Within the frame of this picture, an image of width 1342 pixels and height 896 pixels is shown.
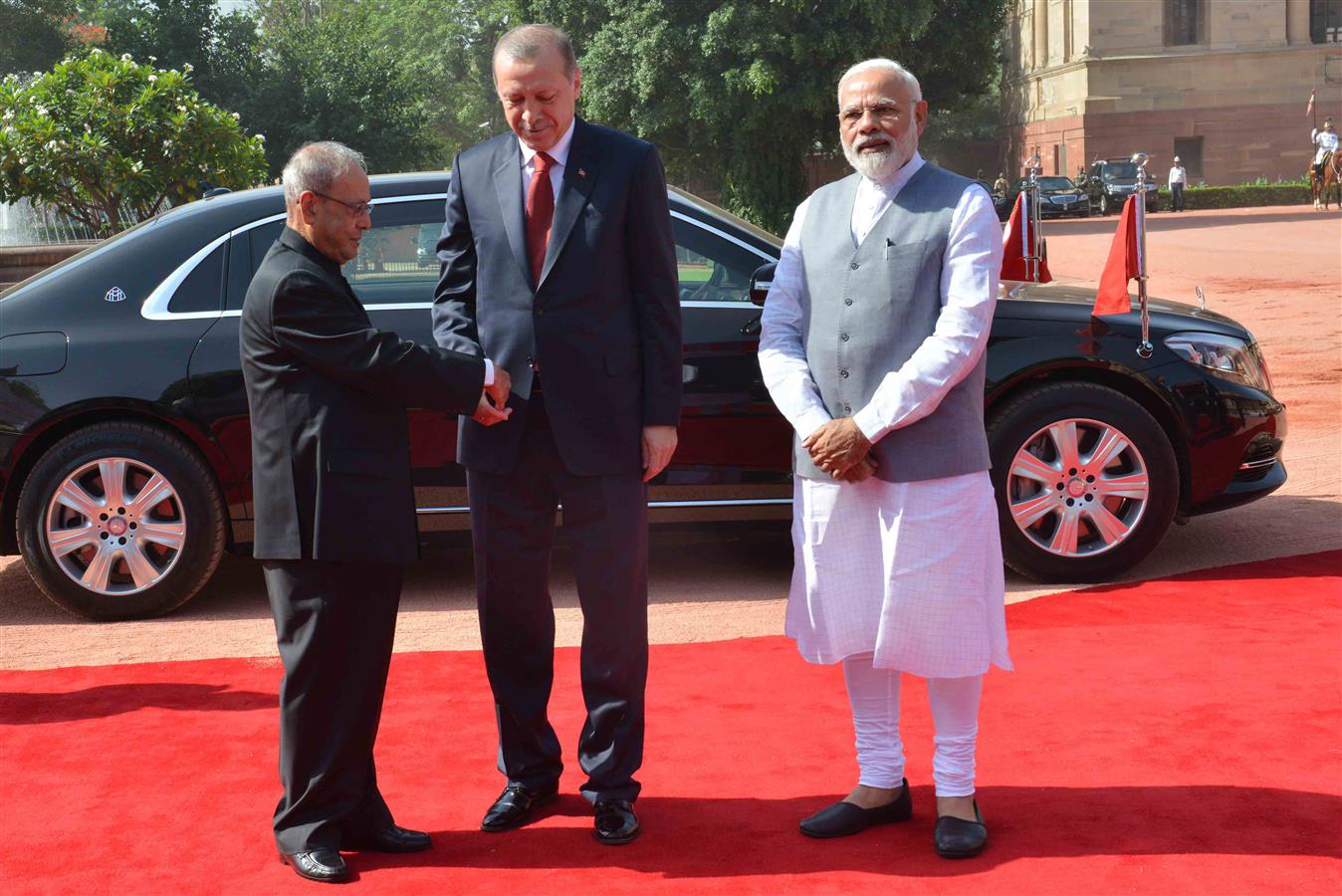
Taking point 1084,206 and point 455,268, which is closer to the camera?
point 455,268

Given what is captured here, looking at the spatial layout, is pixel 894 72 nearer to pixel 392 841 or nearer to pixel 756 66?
pixel 392 841

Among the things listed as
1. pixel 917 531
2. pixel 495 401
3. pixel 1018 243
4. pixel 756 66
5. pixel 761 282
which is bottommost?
pixel 917 531

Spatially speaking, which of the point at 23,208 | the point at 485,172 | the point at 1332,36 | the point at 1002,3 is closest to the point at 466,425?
the point at 485,172

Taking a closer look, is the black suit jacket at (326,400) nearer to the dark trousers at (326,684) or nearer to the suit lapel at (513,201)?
the dark trousers at (326,684)

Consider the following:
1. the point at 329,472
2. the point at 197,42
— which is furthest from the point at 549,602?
the point at 197,42

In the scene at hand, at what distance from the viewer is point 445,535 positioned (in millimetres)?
6707

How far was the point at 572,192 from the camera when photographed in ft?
12.8

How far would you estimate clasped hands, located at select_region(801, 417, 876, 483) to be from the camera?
3.74 meters

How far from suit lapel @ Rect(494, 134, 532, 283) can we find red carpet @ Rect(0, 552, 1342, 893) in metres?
1.52

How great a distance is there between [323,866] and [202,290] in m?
3.32

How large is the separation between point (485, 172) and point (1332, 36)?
64.7 m

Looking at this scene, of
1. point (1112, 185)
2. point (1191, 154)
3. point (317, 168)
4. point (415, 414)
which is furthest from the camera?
point (1191, 154)

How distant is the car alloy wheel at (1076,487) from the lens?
6371 millimetres

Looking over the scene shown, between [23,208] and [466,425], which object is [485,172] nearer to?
[466,425]
